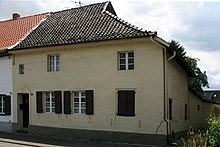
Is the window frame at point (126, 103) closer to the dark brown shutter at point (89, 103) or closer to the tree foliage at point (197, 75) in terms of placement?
the dark brown shutter at point (89, 103)

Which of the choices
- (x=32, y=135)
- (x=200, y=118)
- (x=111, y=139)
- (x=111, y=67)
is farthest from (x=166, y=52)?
(x=200, y=118)

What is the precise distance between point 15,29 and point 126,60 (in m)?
11.4

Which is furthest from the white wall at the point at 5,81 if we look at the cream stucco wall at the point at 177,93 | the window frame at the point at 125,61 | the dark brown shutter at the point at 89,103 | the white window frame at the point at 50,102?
the cream stucco wall at the point at 177,93

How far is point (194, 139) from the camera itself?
288 inches

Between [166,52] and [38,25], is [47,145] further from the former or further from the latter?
[38,25]

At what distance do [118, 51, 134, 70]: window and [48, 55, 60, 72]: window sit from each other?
13.5ft

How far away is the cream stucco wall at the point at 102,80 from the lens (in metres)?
16.2

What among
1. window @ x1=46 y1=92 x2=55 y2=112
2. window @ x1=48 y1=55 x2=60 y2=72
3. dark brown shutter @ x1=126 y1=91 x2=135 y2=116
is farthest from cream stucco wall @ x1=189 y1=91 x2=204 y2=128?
window @ x1=48 y1=55 x2=60 y2=72

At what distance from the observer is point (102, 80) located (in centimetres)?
1759

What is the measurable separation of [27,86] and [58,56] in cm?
287

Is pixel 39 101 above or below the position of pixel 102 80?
below

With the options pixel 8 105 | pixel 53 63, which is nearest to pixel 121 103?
pixel 53 63

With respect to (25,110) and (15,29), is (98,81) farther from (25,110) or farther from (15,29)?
(15,29)

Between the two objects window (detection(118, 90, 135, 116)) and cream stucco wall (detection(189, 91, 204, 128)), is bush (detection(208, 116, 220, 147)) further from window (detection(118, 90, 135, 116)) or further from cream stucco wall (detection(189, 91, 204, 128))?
cream stucco wall (detection(189, 91, 204, 128))
